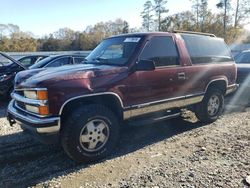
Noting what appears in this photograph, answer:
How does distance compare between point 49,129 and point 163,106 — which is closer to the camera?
point 49,129

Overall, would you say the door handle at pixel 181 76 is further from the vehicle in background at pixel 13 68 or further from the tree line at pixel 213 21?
the tree line at pixel 213 21

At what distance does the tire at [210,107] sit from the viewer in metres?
6.61

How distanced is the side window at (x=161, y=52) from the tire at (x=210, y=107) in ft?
4.59

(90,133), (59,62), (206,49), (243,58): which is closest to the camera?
(90,133)

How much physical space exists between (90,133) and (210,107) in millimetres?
3374

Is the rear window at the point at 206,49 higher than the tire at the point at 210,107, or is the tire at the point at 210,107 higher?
the rear window at the point at 206,49

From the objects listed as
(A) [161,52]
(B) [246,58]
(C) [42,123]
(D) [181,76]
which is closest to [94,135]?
(C) [42,123]

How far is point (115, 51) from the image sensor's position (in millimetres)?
5473

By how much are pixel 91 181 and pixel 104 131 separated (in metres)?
0.94

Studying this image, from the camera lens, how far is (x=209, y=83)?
650 centimetres

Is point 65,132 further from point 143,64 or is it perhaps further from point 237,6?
point 237,6

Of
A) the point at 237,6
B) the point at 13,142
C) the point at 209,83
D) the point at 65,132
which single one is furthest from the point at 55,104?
the point at 237,6

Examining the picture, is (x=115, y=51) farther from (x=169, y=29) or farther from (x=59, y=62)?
(x=169, y=29)

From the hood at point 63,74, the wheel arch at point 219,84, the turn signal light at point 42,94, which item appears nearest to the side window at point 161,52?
the hood at point 63,74
